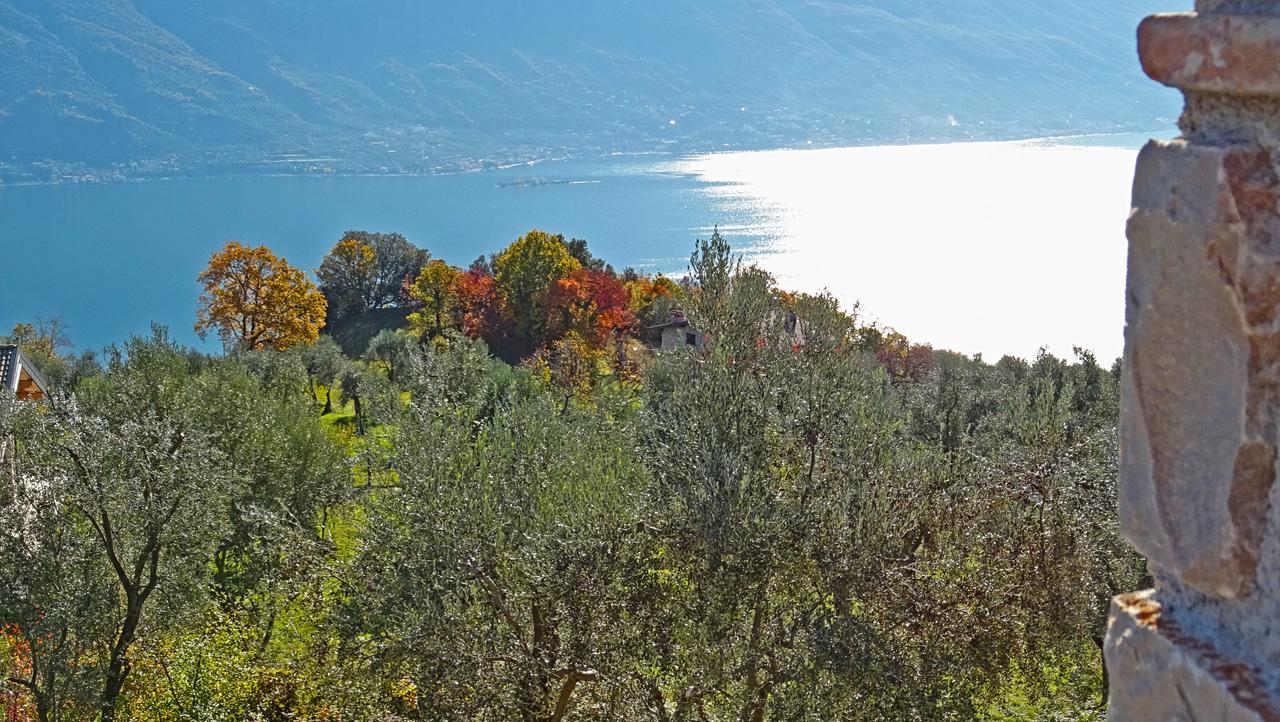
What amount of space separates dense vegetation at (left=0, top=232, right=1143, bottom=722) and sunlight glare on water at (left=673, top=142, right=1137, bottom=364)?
142ft

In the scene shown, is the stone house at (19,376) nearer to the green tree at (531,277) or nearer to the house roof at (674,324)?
the green tree at (531,277)

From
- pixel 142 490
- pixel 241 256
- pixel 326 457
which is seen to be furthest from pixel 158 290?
pixel 142 490

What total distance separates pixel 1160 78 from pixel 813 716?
7.00m

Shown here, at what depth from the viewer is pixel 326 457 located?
73.0 ft

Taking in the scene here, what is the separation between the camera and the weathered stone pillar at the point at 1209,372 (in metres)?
1.62

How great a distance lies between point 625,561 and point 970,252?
129 meters

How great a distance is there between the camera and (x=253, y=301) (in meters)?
50.6

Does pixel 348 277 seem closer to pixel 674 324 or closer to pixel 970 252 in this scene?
pixel 674 324

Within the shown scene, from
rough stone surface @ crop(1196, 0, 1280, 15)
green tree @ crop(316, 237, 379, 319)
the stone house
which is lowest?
rough stone surface @ crop(1196, 0, 1280, 15)

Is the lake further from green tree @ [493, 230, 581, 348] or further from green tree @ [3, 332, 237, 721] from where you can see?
green tree @ [3, 332, 237, 721]

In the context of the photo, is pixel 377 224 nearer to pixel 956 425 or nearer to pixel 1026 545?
pixel 956 425

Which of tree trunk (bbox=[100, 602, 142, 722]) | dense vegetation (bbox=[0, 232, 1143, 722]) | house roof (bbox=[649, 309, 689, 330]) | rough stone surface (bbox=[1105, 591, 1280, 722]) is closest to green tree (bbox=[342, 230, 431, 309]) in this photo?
house roof (bbox=[649, 309, 689, 330])

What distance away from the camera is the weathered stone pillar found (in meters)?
1.62

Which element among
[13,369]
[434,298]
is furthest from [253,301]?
[13,369]
